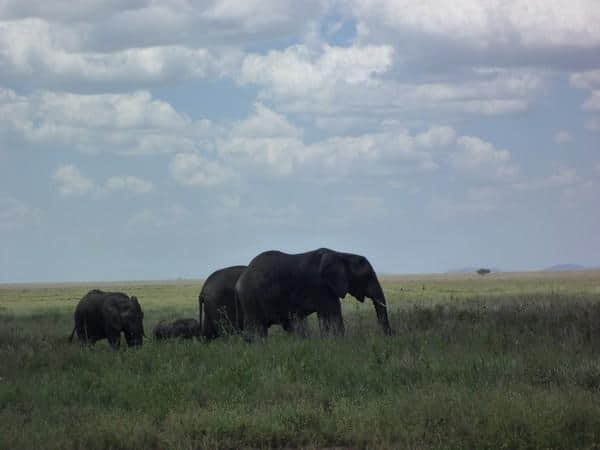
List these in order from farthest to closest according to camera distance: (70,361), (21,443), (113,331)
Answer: (113,331) → (70,361) → (21,443)

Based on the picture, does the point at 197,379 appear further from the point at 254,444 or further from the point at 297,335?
the point at 297,335

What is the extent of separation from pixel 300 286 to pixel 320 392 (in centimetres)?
818

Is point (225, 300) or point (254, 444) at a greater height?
point (225, 300)

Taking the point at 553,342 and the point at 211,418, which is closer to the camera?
the point at 211,418

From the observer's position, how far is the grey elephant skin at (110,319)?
21.8 meters

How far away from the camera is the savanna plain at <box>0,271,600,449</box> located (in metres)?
11.0

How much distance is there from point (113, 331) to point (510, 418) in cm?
1332

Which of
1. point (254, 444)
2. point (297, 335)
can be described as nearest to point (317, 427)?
point (254, 444)

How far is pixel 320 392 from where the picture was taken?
43.4ft

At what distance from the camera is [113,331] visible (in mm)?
22422

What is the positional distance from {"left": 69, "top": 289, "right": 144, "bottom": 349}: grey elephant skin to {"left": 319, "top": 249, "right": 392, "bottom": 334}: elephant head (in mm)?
4514

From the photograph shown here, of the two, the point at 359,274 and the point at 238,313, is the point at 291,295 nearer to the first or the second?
the point at 359,274

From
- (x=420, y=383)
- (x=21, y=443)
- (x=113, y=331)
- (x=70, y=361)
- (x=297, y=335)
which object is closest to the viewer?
(x=21, y=443)

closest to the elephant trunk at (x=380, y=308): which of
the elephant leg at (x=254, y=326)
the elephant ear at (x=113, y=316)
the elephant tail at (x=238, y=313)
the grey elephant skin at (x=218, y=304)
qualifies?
the elephant leg at (x=254, y=326)
